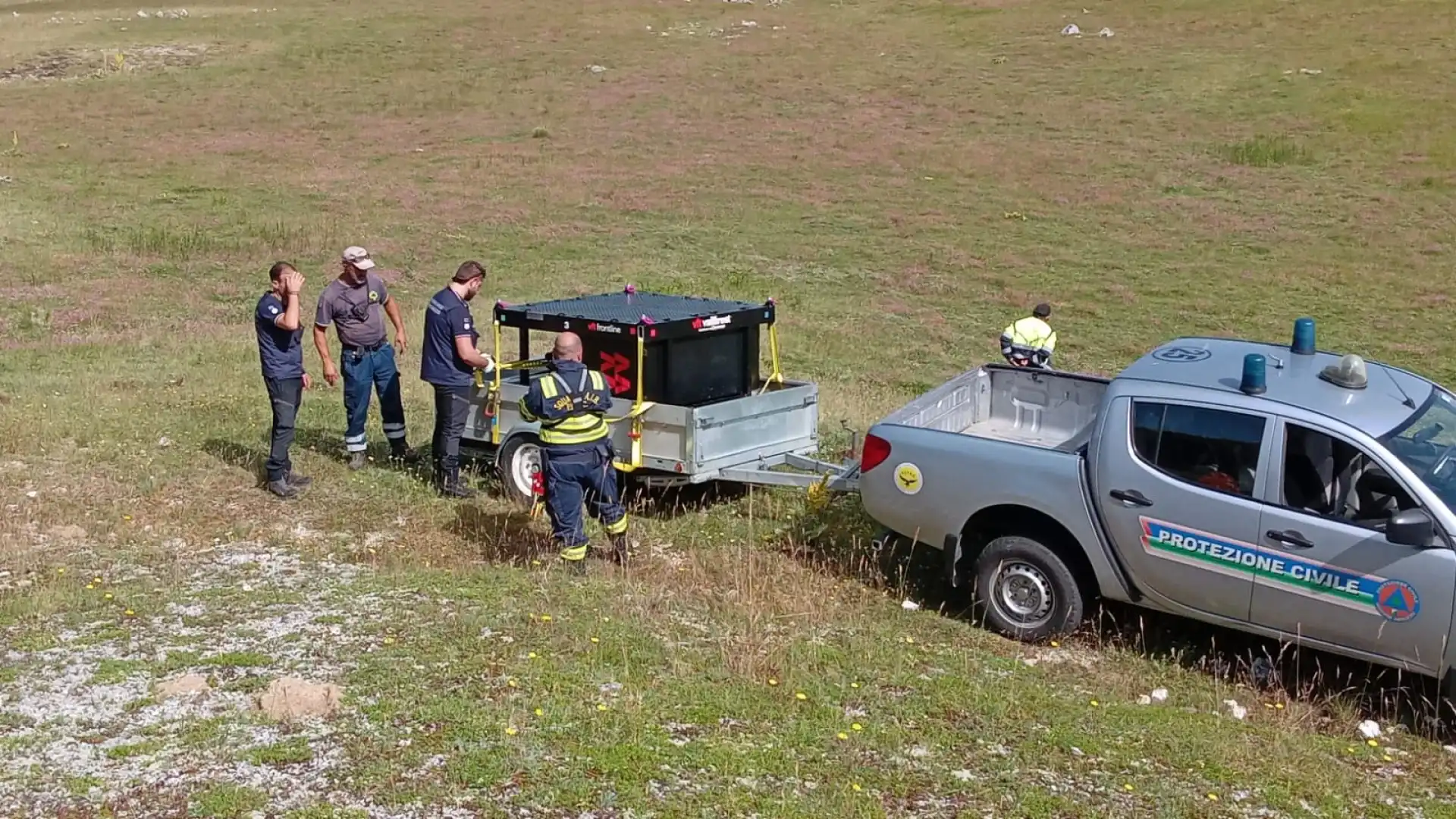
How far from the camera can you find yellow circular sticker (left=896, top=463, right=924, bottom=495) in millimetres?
8047

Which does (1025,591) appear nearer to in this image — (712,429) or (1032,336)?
(712,429)

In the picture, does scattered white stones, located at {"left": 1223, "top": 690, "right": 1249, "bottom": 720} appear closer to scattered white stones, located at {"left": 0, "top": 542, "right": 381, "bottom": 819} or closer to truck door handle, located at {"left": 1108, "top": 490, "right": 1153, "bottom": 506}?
truck door handle, located at {"left": 1108, "top": 490, "right": 1153, "bottom": 506}

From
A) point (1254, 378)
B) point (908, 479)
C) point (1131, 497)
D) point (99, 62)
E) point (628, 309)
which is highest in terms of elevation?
point (99, 62)

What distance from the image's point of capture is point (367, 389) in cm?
1087

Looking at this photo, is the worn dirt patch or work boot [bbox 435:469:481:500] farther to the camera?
the worn dirt patch

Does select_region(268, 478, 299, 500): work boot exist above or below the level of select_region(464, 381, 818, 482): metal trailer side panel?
below

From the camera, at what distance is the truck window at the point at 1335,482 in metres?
6.64

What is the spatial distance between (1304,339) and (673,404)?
4299mm

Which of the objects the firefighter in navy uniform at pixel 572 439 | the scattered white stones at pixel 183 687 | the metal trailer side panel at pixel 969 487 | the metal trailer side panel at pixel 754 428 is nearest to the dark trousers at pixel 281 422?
the firefighter in navy uniform at pixel 572 439

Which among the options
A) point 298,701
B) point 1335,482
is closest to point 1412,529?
point 1335,482

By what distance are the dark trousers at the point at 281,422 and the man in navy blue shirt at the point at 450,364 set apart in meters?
0.99

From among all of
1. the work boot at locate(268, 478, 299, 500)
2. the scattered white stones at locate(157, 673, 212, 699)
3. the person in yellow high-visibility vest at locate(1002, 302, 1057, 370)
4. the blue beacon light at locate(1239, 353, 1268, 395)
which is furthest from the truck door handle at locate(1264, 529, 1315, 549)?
the work boot at locate(268, 478, 299, 500)

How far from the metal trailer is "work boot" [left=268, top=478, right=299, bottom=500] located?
139 cm

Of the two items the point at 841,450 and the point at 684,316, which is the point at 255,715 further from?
the point at 841,450
